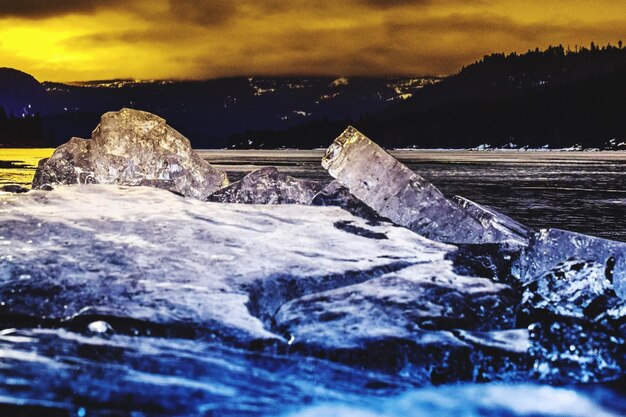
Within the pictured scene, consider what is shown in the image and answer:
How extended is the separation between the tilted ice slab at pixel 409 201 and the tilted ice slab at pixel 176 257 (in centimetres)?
68

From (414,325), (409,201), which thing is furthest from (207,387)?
(409,201)

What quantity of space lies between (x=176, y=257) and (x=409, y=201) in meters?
3.19

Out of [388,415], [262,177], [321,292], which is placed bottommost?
[388,415]

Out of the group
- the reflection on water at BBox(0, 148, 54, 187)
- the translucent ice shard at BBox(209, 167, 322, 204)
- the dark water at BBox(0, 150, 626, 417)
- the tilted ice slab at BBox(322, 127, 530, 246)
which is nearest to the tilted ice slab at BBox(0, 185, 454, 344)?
the dark water at BBox(0, 150, 626, 417)

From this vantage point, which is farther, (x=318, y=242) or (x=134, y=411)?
(x=318, y=242)

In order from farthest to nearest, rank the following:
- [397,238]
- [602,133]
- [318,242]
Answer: [602,133] < [397,238] < [318,242]

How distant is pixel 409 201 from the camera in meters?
7.44

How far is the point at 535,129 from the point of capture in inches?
6752

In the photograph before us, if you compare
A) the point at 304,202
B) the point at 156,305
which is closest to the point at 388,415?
the point at 156,305

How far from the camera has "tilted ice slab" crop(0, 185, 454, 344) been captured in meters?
4.26

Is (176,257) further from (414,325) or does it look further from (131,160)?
(131,160)

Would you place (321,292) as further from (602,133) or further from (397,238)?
(602,133)

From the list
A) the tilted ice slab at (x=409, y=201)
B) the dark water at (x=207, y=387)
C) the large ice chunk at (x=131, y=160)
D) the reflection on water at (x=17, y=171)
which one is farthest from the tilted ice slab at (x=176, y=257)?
the reflection on water at (x=17, y=171)

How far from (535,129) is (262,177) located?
175 metres
